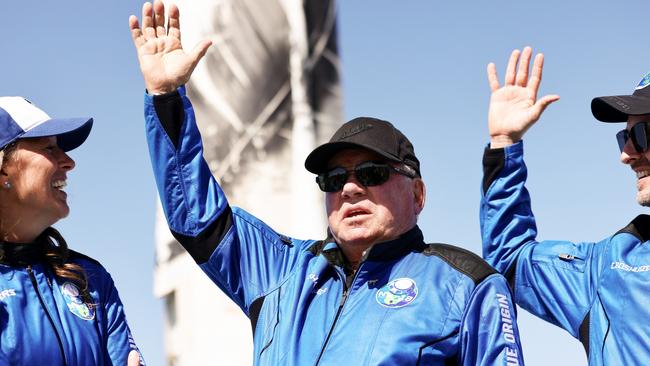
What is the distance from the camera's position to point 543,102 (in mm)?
5703

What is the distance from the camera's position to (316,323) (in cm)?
475

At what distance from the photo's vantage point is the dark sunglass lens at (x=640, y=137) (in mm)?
5254

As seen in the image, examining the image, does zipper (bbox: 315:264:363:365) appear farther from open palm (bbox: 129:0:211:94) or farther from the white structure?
the white structure

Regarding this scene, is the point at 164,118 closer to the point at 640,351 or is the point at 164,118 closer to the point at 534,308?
the point at 534,308

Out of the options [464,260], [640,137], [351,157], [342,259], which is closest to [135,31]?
[351,157]

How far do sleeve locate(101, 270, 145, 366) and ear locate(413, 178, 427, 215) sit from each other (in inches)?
70.6

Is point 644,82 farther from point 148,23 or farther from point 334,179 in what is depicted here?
point 148,23

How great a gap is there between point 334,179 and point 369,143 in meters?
0.28

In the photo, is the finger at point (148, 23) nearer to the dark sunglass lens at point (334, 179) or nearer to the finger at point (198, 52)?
the finger at point (198, 52)

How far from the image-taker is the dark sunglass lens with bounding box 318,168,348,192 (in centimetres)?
491

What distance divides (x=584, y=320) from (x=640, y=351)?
1.48 feet

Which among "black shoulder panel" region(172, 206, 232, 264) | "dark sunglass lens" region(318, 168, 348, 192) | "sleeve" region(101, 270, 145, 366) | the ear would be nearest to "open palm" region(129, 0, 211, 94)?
"black shoulder panel" region(172, 206, 232, 264)

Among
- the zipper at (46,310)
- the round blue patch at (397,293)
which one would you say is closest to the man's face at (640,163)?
the round blue patch at (397,293)

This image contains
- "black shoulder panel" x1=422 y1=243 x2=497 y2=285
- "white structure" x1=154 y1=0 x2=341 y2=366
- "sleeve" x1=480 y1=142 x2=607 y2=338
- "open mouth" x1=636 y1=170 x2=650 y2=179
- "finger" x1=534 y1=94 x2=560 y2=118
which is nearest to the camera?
"black shoulder panel" x1=422 y1=243 x2=497 y2=285
